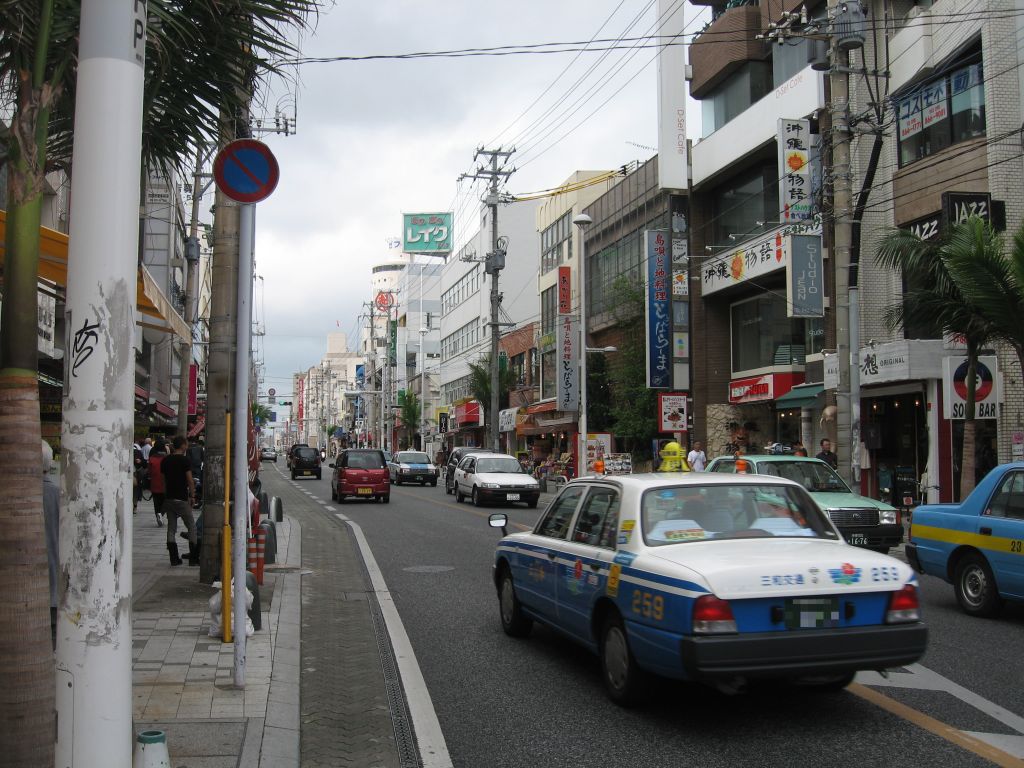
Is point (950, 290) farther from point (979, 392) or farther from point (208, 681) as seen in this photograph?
point (208, 681)

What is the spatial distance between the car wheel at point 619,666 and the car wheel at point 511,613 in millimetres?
2065

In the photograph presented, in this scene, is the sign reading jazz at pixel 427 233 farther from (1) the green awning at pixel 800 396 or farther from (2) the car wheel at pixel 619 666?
(2) the car wheel at pixel 619 666

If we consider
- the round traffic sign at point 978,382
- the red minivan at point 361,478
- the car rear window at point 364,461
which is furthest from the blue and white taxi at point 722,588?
the car rear window at point 364,461

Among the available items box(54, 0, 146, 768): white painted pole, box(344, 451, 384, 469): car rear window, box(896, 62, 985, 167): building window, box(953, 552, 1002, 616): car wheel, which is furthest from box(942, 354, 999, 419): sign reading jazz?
box(344, 451, 384, 469): car rear window

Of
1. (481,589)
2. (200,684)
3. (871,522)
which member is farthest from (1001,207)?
(200,684)

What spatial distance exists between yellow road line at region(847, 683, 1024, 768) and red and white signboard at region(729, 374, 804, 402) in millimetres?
24252

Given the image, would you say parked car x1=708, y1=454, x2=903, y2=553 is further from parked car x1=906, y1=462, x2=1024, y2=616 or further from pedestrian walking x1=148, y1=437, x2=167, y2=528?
pedestrian walking x1=148, y1=437, x2=167, y2=528

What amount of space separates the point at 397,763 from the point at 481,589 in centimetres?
640

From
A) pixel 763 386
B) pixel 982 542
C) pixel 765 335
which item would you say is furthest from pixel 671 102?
pixel 982 542

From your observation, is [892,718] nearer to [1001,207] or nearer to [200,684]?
[200,684]

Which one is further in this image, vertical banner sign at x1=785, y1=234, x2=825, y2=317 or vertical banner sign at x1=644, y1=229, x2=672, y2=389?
vertical banner sign at x1=644, y1=229, x2=672, y2=389

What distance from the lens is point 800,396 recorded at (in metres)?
28.4

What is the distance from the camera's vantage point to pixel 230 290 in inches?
432

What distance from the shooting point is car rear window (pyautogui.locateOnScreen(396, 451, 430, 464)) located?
4312 cm
